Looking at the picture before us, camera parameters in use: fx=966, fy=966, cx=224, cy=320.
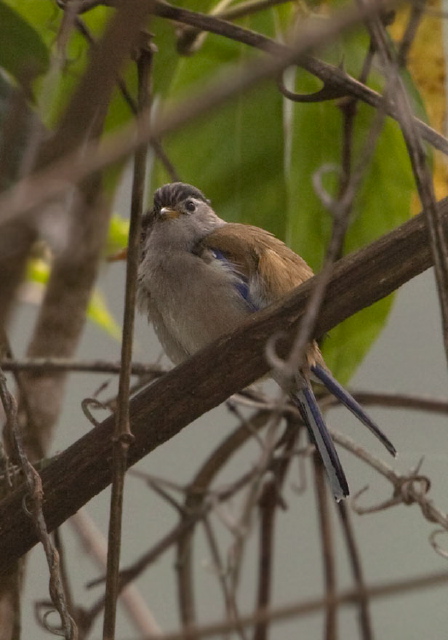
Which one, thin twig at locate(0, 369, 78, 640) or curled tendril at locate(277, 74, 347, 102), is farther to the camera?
curled tendril at locate(277, 74, 347, 102)

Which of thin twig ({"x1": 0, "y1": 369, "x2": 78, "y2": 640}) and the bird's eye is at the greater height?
the bird's eye

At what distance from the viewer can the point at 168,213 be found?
220cm

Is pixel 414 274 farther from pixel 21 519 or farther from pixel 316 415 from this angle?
pixel 21 519

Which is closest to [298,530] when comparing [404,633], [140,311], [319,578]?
[319,578]

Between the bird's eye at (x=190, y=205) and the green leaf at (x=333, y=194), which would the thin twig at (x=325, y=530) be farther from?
the bird's eye at (x=190, y=205)

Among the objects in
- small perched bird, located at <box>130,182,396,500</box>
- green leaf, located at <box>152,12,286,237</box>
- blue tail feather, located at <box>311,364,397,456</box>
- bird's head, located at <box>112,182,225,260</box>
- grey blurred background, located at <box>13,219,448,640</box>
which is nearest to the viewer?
blue tail feather, located at <box>311,364,397,456</box>

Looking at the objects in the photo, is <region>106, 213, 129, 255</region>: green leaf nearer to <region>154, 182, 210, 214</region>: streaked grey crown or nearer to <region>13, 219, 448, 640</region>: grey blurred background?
<region>154, 182, 210, 214</region>: streaked grey crown

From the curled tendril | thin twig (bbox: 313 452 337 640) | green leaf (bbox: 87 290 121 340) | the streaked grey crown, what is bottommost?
thin twig (bbox: 313 452 337 640)

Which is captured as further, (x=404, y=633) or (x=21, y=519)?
(x=404, y=633)

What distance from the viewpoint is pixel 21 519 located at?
127 cm

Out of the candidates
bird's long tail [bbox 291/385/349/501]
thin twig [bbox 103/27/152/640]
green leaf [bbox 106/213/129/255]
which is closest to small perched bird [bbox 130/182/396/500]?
bird's long tail [bbox 291/385/349/501]

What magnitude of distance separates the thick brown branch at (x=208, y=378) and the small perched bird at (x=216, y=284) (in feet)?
1.17

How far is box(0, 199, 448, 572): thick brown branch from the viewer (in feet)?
3.89

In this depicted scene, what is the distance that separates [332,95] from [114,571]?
78cm
